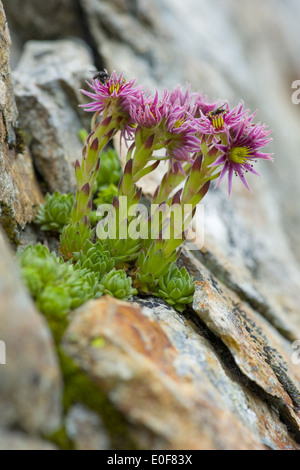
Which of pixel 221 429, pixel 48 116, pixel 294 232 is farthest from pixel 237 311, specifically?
pixel 294 232

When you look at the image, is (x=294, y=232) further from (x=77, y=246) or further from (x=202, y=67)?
(x=77, y=246)

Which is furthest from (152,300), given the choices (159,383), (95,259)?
(159,383)

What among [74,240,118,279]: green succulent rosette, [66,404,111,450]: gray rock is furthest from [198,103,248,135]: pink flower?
[66,404,111,450]: gray rock

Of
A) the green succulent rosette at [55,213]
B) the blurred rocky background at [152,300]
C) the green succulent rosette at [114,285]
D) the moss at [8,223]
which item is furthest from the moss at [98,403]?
the green succulent rosette at [55,213]

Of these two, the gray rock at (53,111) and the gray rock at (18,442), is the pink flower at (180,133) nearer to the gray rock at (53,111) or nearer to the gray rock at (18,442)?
the gray rock at (53,111)

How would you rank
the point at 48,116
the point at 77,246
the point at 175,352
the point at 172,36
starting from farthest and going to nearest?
the point at 172,36, the point at 48,116, the point at 77,246, the point at 175,352
